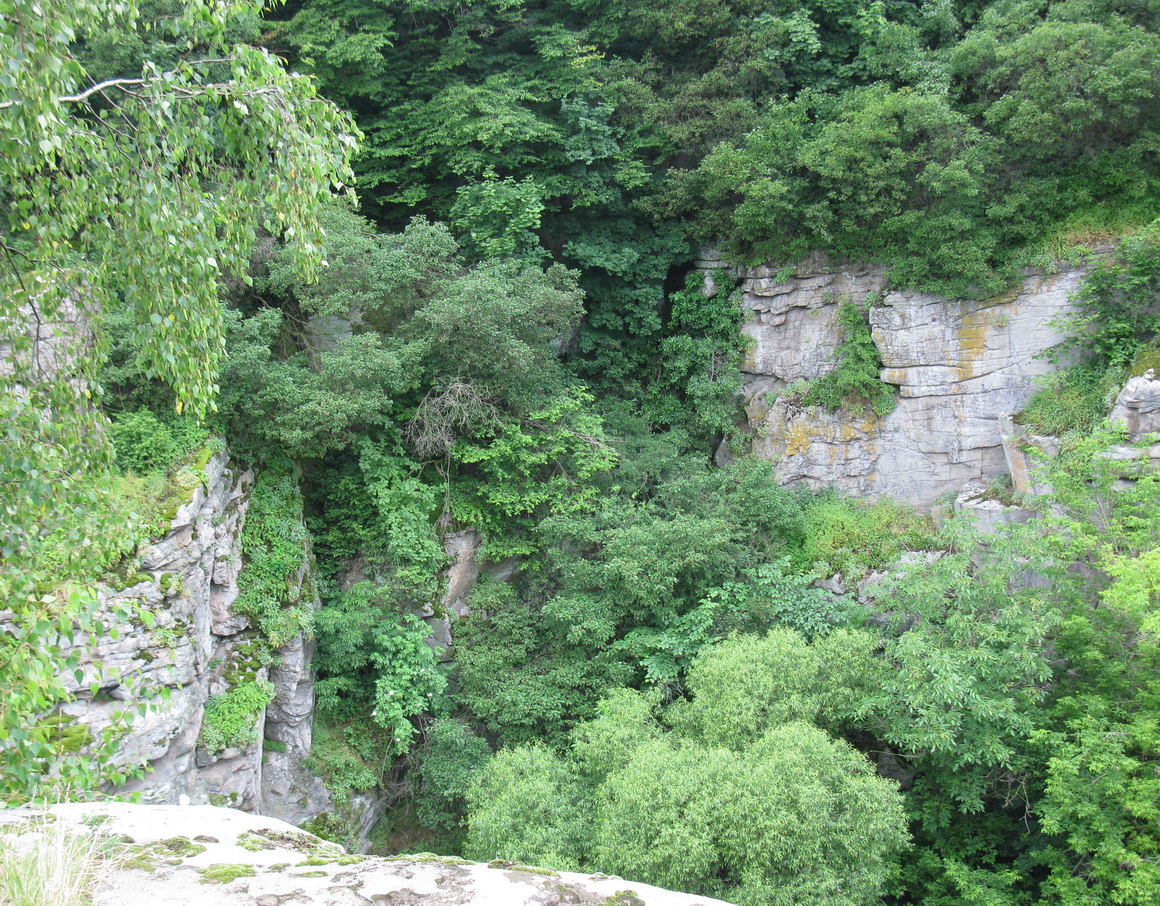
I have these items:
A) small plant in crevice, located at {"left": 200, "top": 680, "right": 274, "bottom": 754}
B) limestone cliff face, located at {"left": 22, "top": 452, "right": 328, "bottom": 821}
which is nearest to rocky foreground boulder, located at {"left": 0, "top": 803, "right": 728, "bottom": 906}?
limestone cliff face, located at {"left": 22, "top": 452, "right": 328, "bottom": 821}

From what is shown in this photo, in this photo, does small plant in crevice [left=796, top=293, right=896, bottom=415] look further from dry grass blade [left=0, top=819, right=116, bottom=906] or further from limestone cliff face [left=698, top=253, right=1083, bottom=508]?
dry grass blade [left=0, top=819, right=116, bottom=906]

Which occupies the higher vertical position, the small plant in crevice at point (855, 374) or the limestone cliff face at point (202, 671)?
the small plant in crevice at point (855, 374)

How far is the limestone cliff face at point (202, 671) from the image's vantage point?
7977 mm

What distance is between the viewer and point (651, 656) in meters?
11.7

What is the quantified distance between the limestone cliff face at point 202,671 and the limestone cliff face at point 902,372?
1026 cm

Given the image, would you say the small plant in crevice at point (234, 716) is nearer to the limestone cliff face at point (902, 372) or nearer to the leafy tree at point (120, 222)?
the leafy tree at point (120, 222)

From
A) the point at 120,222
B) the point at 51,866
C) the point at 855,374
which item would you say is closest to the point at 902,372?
the point at 855,374

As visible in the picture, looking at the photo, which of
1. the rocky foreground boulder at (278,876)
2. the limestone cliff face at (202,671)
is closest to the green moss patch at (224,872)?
the rocky foreground boulder at (278,876)

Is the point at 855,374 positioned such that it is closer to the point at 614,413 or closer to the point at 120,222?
the point at 614,413

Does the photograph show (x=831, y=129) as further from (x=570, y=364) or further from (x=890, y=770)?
(x=890, y=770)

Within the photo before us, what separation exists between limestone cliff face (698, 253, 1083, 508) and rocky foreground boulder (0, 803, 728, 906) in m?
12.1

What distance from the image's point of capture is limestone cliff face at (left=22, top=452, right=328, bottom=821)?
7.98 metres

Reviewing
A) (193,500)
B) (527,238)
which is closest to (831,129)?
(527,238)

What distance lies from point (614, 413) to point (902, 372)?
19.1 ft
